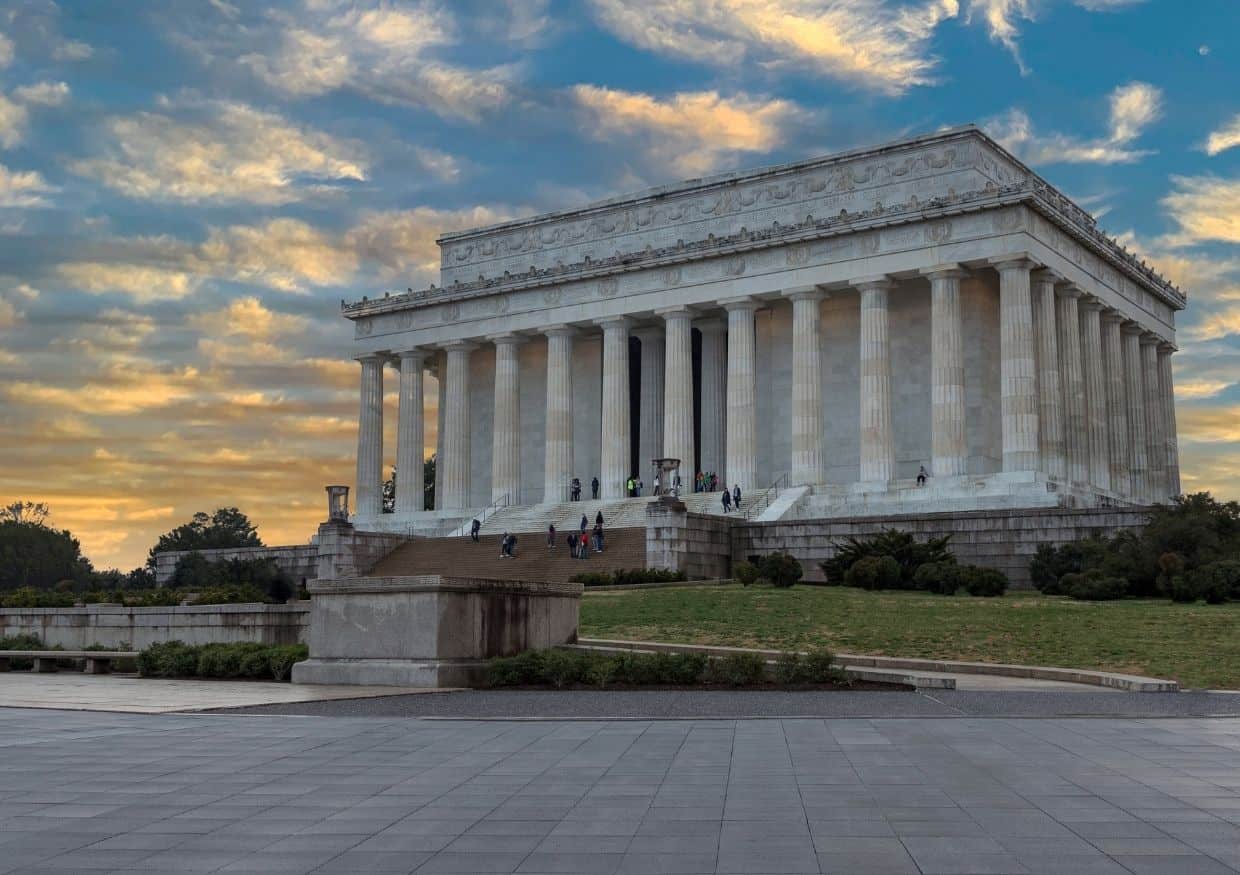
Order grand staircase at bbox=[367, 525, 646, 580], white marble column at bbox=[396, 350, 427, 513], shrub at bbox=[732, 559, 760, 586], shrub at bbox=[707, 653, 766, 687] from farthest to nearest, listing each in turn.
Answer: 1. white marble column at bbox=[396, 350, 427, 513]
2. grand staircase at bbox=[367, 525, 646, 580]
3. shrub at bbox=[732, 559, 760, 586]
4. shrub at bbox=[707, 653, 766, 687]

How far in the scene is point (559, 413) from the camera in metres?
76.4

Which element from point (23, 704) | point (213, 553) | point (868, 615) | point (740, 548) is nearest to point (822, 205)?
point (740, 548)

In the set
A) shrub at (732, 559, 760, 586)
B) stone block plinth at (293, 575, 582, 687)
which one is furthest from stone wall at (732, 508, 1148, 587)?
stone block plinth at (293, 575, 582, 687)

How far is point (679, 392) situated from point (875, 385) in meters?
11.0

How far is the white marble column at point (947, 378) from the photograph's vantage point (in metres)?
63.0

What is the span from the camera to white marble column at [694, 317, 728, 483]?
7562cm

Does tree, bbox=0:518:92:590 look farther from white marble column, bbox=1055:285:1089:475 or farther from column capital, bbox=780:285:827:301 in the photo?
white marble column, bbox=1055:285:1089:475

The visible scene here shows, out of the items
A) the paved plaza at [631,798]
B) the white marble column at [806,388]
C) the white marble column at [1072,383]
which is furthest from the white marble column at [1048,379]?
the paved plaza at [631,798]

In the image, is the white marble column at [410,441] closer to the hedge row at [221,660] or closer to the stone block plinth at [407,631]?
the hedge row at [221,660]

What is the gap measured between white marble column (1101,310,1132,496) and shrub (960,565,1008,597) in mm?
31128

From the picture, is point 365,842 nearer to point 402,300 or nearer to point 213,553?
point 213,553

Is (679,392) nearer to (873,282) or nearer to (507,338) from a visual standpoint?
(873,282)

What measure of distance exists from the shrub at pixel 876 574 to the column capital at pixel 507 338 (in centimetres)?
3761

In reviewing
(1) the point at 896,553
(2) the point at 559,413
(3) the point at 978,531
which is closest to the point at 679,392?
(2) the point at 559,413
